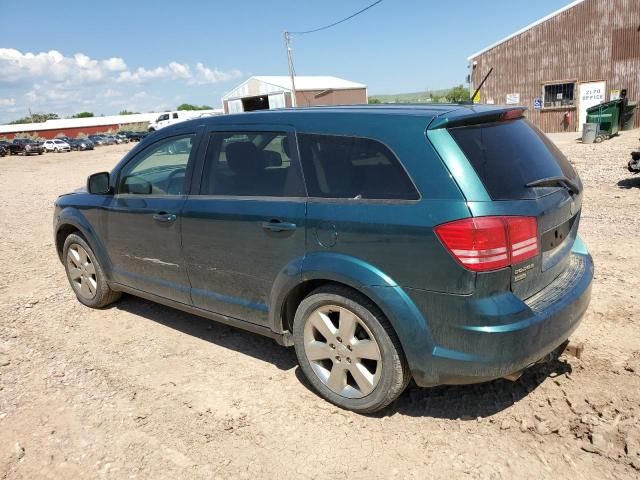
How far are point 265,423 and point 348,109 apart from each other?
1.96 meters

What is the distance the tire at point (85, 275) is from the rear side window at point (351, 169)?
2666 millimetres

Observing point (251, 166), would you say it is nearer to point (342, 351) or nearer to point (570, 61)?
point (342, 351)

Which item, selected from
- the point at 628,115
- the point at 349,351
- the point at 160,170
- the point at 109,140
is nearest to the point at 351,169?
the point at 349,351

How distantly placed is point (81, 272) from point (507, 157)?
4100 mm

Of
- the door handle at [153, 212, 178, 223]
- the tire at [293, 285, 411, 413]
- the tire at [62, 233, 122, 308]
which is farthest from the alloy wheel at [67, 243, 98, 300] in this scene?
the tire at [293, 285, 411, 413]

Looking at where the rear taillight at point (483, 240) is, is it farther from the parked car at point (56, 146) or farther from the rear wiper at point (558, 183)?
the parked car at point (56, 146)

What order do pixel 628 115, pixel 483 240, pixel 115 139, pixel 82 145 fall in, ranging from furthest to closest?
pixel 115 139 < pixel 82 145 < pixel 628 115 < pixel 483 240

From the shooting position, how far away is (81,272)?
499 cm

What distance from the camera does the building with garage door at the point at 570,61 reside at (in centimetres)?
2656

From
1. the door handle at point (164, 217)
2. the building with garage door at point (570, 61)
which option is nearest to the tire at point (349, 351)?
the door handle at point (164, 217)

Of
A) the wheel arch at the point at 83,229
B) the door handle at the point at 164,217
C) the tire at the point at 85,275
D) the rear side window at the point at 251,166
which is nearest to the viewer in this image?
the rear side window at the point at 251,166

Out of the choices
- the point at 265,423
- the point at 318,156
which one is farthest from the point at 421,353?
the point at 318,156

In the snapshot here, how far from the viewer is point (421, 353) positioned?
104 inches

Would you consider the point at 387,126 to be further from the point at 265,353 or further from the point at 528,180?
the point at 265,353
